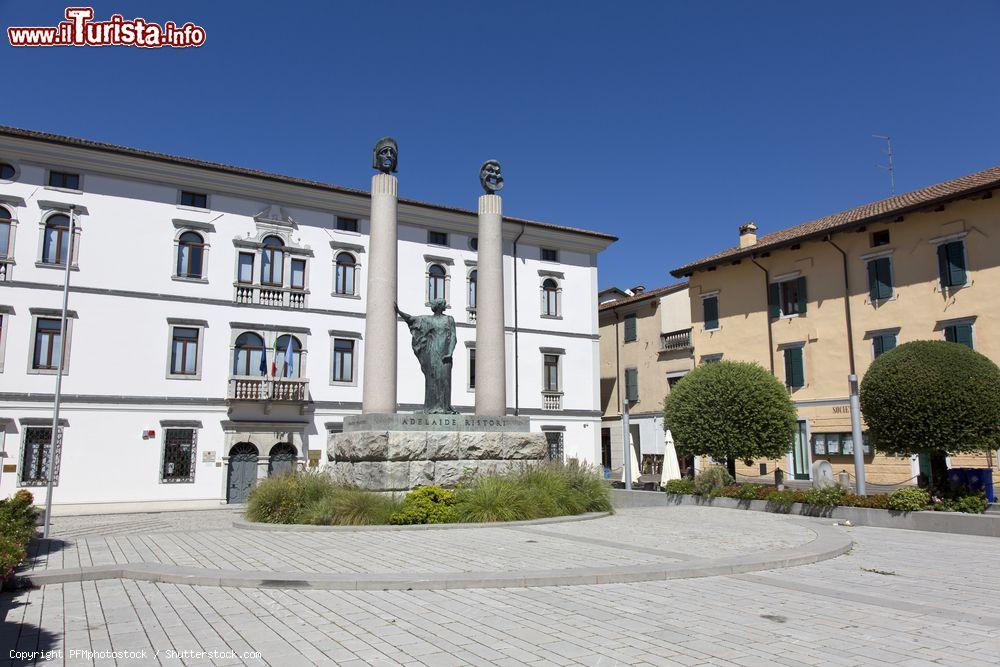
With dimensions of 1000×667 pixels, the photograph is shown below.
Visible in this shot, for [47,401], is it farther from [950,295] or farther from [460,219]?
[950,295]

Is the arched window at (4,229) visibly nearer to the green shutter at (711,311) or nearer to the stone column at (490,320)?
the stone column at (490,320)

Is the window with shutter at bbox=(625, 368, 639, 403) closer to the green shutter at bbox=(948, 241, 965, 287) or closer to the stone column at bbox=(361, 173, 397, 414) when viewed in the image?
the green shutter at bbox=(948, 241, 965, 287)

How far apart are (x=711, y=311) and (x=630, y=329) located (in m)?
6.41

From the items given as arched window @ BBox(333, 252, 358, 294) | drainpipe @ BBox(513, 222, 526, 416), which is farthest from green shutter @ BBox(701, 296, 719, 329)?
arched window @ BBox(333, 252, 358, 294)

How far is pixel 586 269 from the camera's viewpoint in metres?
37.8

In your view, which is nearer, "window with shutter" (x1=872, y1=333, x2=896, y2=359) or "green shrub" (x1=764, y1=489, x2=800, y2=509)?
"green shrub" (x1=764, y1=489, x2=800, y2=509)

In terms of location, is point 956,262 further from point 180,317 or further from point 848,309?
point 180,317

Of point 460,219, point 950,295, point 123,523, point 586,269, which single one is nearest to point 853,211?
point 950,295

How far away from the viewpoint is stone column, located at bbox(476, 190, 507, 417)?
18.3 metres

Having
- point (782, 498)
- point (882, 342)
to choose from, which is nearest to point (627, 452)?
point (782, 498)

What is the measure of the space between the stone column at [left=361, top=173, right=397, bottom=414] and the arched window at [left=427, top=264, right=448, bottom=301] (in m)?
15.2

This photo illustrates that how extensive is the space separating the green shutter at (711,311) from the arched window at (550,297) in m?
7.60

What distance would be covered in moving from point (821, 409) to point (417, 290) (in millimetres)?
18258

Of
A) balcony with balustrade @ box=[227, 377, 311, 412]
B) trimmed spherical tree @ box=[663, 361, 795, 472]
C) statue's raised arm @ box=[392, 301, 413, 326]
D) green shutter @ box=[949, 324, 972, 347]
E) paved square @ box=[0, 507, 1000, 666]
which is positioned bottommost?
paved square @ box=[0, 507, 1000, 666]
